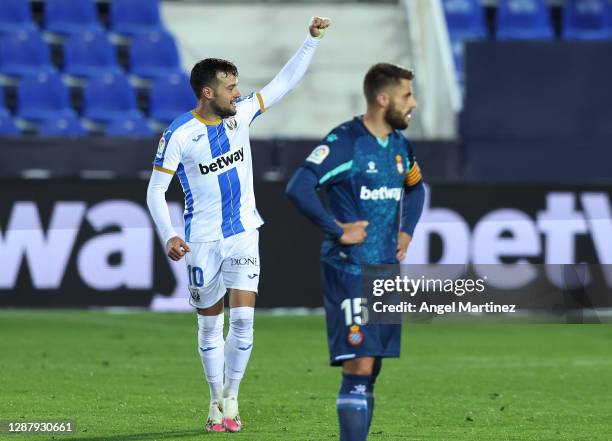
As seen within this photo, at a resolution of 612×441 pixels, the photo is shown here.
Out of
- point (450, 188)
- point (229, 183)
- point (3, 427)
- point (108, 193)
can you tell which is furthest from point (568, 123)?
point (3, 427)

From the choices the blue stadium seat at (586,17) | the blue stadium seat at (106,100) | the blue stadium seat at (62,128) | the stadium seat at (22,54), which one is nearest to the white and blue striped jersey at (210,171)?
the blue stadium seat at (62,128)

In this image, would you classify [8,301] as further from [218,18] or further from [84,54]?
[218,18]

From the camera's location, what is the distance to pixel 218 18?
21641 mm

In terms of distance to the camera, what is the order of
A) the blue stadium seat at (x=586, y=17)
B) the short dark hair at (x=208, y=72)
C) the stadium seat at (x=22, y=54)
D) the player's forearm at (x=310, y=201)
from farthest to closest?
1. the blue stadium seat at (x=586, y=17)
2. the stadium seat at (x=22, y=54)
3. the short dark hair at (x=208, y=72)
4. the player's forearm at (x=310, y=201)

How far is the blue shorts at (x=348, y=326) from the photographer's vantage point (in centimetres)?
667

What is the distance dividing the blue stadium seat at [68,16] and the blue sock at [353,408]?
14.2 metres

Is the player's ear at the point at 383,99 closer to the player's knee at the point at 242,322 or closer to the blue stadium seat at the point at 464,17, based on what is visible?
the player's knee at the point at 242,322

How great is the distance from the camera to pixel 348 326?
667cm

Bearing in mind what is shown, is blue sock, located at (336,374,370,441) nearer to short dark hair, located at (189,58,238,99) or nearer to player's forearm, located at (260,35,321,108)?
short dark hair, located at (189,58,238,99)

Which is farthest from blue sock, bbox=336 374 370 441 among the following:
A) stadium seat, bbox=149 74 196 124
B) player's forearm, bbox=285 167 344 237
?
stadium seat, bbox=149 74 196 124

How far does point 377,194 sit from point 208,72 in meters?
1.98

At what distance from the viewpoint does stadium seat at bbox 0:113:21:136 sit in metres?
18.4

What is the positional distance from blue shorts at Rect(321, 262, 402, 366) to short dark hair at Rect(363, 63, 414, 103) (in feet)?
2.66

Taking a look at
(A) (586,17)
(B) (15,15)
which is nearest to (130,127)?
(B) (15,15)
